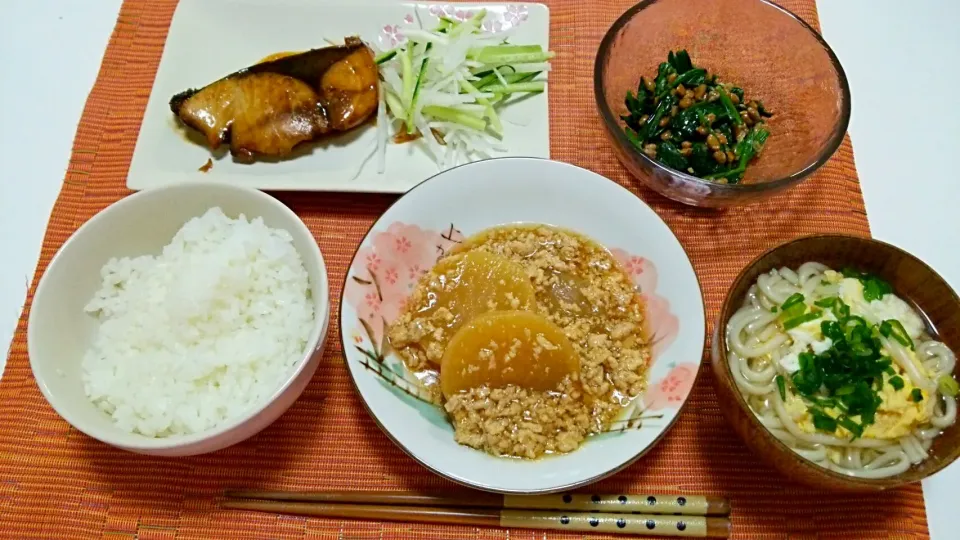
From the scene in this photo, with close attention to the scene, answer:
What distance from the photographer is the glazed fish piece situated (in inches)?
97.6

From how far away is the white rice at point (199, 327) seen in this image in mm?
1821

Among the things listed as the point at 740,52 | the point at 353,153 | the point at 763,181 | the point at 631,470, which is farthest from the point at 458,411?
the point at 740,52

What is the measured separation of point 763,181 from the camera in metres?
2.30

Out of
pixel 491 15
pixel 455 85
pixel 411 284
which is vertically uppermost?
pixel 491 15

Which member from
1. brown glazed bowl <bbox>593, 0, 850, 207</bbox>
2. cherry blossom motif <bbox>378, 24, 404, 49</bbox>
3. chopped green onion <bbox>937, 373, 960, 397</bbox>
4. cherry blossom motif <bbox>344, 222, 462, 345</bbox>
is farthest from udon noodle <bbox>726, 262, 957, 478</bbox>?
cherry blossom motif <bbox>378, 24, 404, 49</bbox>

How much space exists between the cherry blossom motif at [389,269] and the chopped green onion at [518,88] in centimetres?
74

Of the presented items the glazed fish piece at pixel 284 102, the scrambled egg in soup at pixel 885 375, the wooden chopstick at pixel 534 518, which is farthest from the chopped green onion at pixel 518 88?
the wooden chopstick at pixel 534 518

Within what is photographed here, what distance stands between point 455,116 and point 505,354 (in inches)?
45.3

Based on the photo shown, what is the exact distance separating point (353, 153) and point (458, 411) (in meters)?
1.16

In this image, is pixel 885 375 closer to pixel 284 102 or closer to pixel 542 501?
pixel 542 501

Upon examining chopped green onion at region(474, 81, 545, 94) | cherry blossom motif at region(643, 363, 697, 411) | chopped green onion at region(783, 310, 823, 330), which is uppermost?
chopped green onion at region(474, 81, 545, 94)

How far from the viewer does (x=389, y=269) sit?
6.97ft

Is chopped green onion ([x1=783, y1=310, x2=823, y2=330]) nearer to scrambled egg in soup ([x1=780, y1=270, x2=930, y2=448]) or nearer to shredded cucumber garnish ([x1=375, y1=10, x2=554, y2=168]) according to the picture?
scrambled egg in soup ([x1=780, y1=270, x2=930, y2=448])

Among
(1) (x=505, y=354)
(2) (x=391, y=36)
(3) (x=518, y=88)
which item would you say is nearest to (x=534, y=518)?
(1) (x=505, y=354)
